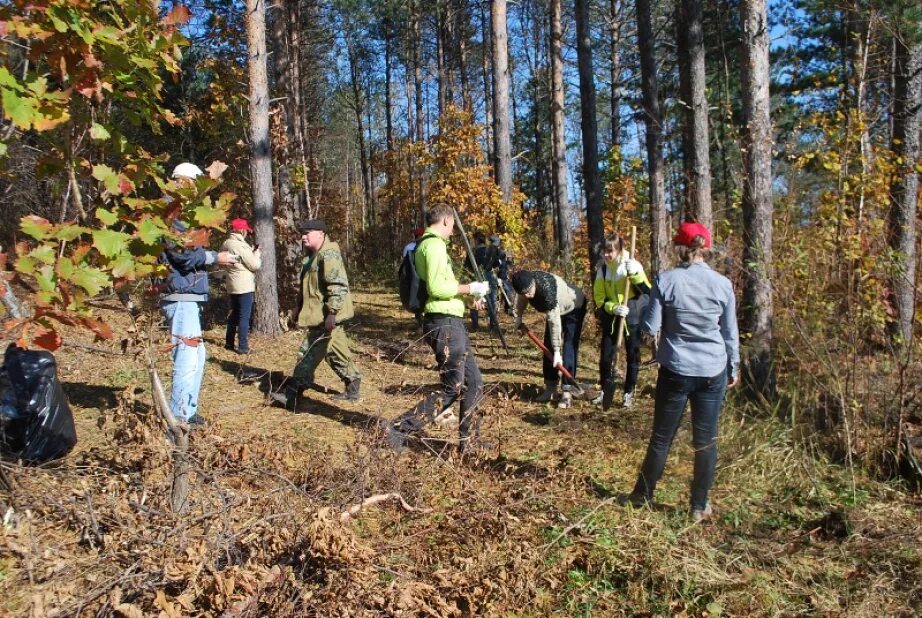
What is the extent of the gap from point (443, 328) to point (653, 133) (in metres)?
7.74

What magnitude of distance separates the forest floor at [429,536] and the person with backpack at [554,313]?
1.53 m

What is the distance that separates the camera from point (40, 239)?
8.09 feet

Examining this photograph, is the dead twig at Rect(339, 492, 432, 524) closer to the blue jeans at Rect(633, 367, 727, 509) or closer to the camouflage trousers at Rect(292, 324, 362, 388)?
the blue jeans at Rect(633, 367, 727, 509)

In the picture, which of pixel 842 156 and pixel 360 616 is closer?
pixel 360 616

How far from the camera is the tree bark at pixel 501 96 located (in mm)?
11445

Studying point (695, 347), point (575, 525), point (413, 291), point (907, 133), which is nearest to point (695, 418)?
point (695, 347)

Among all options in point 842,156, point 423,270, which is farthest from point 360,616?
point 842,156

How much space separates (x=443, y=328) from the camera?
15.0 feet

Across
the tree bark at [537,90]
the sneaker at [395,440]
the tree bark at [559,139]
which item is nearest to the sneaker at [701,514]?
the sneaker at [395,440]

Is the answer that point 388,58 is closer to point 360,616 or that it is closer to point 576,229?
point 576,229

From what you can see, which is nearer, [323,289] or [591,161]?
[323,289]

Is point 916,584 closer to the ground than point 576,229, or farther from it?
closer to the ground

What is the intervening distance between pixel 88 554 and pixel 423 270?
2.58m

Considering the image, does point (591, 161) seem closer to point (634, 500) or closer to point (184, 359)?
point (634, 500)
